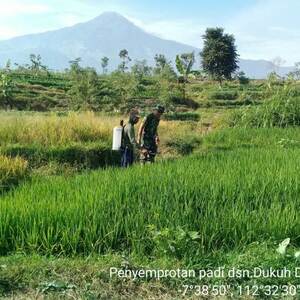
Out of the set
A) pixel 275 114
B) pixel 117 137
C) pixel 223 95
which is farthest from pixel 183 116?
pixel 117 137

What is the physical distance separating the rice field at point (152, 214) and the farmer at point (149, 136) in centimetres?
271

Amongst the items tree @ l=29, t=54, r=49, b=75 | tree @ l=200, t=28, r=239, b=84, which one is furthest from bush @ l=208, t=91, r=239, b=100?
tree @ l=29, t=54, r=49, b=75

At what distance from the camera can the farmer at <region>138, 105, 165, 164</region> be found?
9.06 meters

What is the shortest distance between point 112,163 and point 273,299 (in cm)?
729

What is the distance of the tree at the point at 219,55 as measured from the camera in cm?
3394

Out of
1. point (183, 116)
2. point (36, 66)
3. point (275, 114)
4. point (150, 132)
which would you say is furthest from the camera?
point (36, 66)

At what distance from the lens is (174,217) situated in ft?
15.8

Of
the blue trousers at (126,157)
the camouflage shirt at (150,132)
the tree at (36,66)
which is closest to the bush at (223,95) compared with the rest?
the tree at (36,66)

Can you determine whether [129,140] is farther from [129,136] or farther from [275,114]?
[275,114]

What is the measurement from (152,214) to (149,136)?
14.4 ft

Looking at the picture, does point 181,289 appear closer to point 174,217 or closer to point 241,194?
point 174,217

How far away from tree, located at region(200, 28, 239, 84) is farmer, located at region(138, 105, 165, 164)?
25.4 metres

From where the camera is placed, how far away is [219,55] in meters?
33.5

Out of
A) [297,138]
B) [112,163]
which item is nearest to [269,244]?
[112,163]
